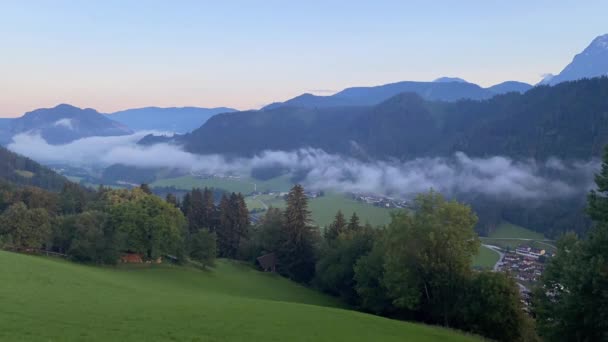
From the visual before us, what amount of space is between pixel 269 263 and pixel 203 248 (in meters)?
14.4

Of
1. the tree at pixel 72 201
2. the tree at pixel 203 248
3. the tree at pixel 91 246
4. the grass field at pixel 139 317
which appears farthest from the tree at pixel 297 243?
the tree at pixel 72 201

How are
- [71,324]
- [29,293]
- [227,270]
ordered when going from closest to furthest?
[71,324], [29,293], [227,270]

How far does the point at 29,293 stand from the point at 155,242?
26715mm

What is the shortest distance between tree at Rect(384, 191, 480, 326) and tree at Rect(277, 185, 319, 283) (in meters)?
26.1

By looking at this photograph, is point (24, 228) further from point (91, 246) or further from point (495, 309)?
point (495, 309)

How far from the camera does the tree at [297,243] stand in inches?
2489

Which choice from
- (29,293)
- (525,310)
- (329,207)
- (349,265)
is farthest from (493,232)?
(29,293)

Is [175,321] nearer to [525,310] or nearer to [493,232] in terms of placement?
[525,310]

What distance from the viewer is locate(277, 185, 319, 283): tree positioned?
6322cm

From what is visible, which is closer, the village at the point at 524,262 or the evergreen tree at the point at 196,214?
the evergreen tree at the point at 196,214

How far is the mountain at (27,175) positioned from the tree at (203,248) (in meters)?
138

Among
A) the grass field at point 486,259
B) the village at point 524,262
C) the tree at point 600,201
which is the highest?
the tree at point 600,201

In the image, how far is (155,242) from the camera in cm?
5109

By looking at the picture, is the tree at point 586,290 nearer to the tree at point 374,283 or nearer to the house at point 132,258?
the tree at point 374,283
